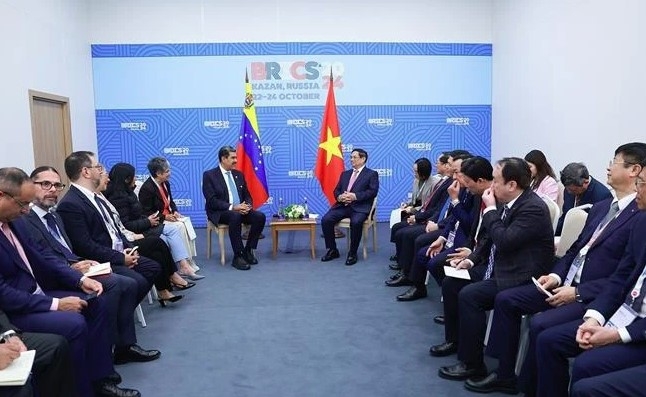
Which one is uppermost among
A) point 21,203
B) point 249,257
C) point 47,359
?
point 21,203

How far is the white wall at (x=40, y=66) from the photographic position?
17.5 feet

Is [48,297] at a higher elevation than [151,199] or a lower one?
lower

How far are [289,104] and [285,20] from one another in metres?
1.28

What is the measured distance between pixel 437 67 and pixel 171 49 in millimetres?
4168

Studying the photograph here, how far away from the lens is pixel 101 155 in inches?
314

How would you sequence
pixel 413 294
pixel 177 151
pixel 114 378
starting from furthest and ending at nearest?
1. pixel 177 151
2. pixel 413 294
3. pixel 114 378

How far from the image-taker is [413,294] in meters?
4.53

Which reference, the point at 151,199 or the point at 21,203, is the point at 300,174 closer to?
the point at 151,199

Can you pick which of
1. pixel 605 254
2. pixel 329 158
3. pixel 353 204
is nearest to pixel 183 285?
pixel 353 204

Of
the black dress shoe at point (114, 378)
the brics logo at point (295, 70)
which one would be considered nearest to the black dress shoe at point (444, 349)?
the black dress shoe at point (114, 378)

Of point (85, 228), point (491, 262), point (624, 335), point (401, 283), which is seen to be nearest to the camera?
point (624, 335)

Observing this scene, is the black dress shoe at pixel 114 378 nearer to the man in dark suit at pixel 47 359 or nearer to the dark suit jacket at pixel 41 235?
the man in dark suit at pixel 47 359

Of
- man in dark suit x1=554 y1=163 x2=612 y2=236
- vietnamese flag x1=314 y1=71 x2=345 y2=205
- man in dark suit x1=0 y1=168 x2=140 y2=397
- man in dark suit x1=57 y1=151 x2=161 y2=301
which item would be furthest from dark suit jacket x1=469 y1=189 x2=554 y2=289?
vietnamese flag x1=314 y1=71 x2=345 y2=205

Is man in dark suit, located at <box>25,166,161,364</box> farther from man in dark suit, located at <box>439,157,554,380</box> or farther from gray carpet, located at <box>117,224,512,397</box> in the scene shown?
man in dark suit, located at <box>439,157,554,380</box>
